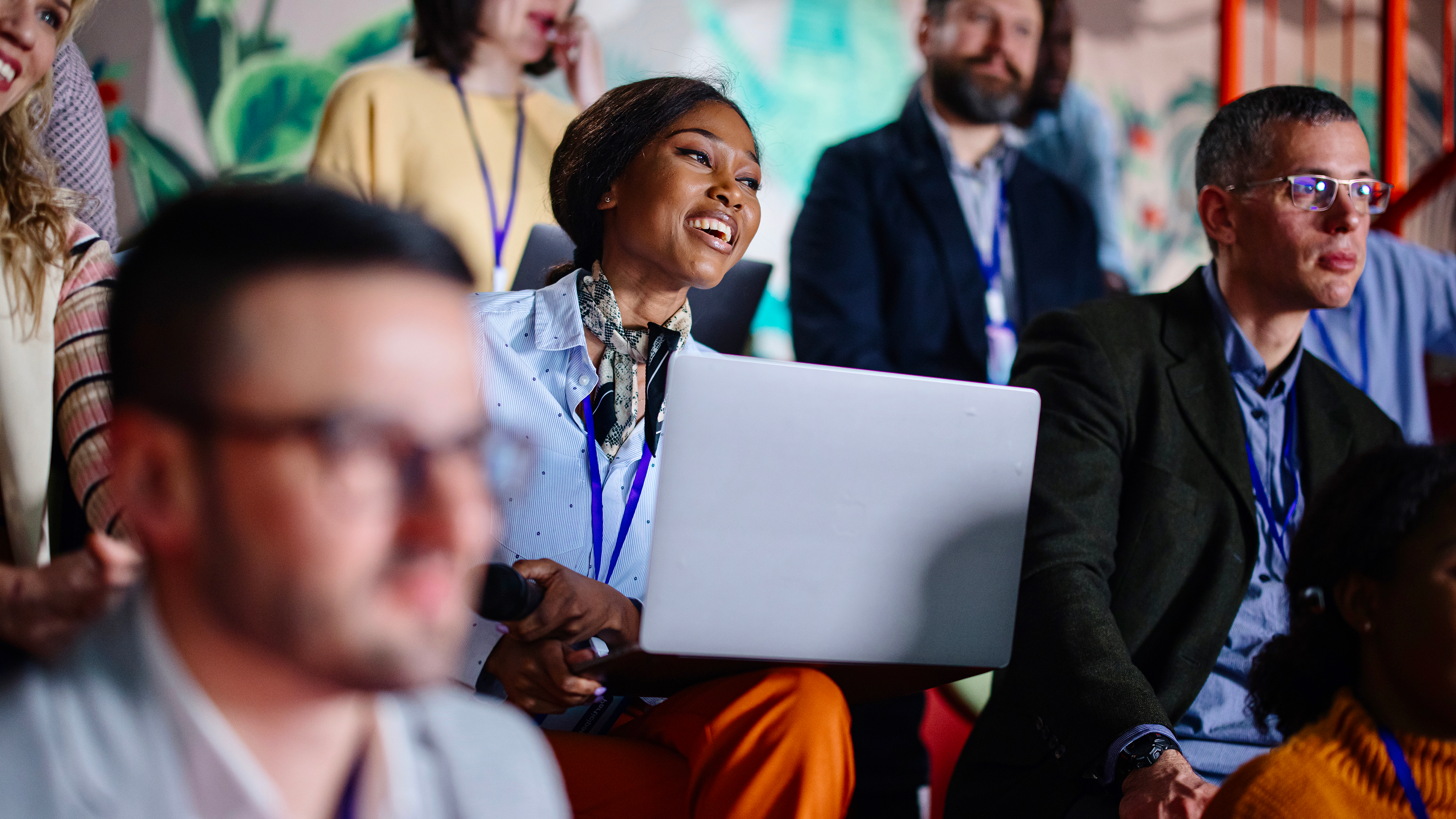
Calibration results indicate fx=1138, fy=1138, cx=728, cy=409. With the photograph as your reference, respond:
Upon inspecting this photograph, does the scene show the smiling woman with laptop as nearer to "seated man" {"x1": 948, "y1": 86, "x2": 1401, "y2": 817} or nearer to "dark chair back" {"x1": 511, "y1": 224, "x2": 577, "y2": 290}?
"dark chair back" {"x1": 511, "y1": 224, "x2": 577, "y2": 290}

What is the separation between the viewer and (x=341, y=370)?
54 centimetres

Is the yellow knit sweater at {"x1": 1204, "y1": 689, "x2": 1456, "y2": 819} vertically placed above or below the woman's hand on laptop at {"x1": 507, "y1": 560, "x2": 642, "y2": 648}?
below

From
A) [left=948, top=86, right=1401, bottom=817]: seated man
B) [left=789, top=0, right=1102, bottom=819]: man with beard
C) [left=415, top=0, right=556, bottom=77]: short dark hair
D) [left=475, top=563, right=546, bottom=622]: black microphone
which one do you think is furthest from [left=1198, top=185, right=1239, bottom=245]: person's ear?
[left=415, top=0, right=556, bottom=77]: short dark hair

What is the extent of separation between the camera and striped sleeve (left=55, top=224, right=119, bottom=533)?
1.25 m

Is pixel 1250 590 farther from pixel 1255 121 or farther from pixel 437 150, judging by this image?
pixel 437 150

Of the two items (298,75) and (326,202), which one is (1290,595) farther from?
(298,75)

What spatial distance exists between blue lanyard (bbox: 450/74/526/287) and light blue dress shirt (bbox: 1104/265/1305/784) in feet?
5.50

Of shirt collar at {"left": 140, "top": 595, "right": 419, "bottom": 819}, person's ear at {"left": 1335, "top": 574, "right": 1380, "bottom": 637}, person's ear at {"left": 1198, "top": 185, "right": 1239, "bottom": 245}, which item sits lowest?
person's ear at {"left": 1335, "top": 574, "right": 1380, "bottom": 637}

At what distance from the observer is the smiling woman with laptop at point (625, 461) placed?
1.21 metres

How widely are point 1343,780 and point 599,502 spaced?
90 cm

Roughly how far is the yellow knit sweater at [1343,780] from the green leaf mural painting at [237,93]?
2.78m

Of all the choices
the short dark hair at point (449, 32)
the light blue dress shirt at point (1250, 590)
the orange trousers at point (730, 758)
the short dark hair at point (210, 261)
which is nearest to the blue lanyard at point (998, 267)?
the light blue dress shirt at point (1250, 590)

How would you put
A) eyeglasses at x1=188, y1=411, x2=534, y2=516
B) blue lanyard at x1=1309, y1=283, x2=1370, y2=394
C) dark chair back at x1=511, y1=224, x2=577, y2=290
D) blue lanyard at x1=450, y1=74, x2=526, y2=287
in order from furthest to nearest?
blue lanyard at x1=450, y1=74, x2=526, y2=287, blue lanyard at x1=1309, y1=283, x2=1370, y2=394, dark chair back at x1=511, y1=224, x2=577, y2=290, eyeglasses at x1=188, y1=411, x2=534, y2=516

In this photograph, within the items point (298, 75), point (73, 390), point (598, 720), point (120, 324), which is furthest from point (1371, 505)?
point (298, 75)
